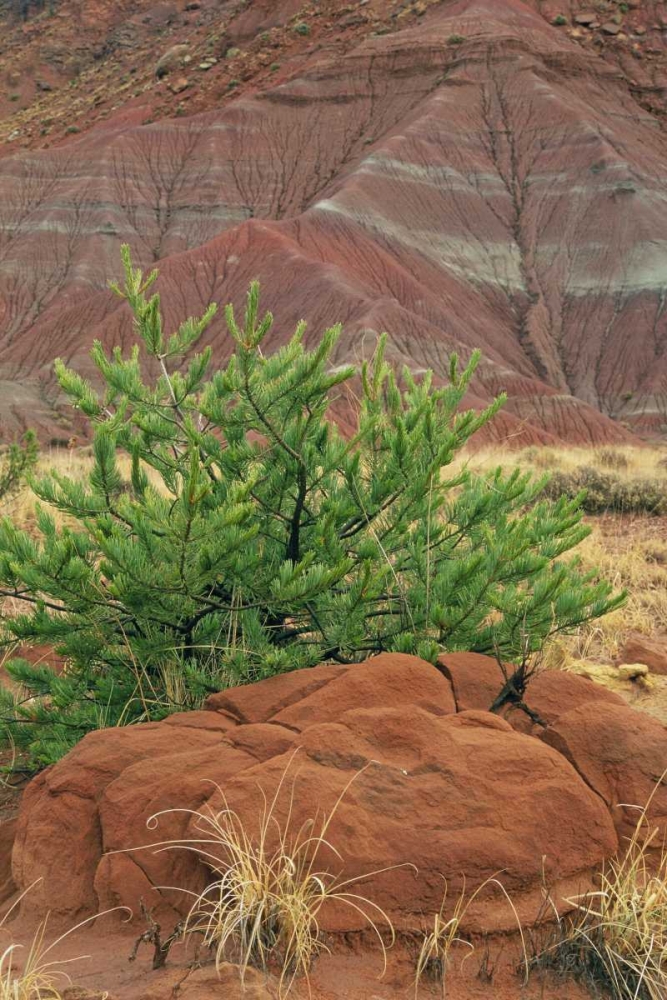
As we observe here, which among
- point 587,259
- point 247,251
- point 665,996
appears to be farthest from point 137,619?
point 587,259

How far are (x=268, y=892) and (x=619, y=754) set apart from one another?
138 cm

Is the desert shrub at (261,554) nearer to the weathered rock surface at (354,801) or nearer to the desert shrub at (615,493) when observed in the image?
the weathered rock surface at (354,801)

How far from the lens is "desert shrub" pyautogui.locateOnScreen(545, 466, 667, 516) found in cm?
1197

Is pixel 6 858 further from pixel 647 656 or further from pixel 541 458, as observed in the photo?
pixel 541 458

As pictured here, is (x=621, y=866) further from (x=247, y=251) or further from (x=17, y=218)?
(x=17, y=218)

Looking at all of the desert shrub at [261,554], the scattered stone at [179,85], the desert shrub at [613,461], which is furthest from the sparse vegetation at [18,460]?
the scattered stone at [179,85]

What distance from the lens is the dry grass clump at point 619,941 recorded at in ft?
9.10

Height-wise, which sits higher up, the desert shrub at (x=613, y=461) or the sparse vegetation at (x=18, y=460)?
the sparse vegetation at (x=18, y=460)

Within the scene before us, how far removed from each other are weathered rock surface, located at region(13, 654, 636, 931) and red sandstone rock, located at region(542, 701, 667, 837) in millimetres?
11

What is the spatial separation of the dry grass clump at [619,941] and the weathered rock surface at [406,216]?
3143 cm

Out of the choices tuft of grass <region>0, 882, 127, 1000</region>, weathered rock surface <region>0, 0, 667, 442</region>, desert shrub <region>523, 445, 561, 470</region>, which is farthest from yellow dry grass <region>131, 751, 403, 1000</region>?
weathered rock surface <region>0, 0, 667, 442</region>

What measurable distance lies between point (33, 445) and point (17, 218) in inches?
1944

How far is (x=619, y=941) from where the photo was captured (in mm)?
2848

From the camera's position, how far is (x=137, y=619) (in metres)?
4.19
